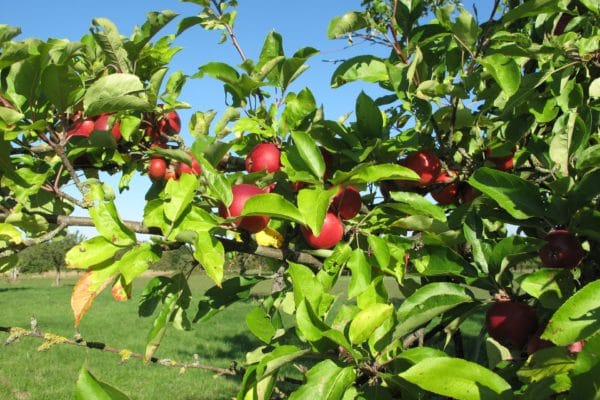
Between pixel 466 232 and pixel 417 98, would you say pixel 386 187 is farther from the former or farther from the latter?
pixel 466 232

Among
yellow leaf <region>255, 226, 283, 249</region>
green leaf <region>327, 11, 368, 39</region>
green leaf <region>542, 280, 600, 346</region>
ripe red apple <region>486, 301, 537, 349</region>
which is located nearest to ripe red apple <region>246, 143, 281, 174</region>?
yellow leaf <region>255, 226, 283, 249</region>

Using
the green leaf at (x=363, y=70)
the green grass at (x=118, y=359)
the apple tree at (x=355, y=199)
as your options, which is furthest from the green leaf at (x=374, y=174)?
the green grass at (x=118, y=359)

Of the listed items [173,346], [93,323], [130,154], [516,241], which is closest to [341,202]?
[516,241]

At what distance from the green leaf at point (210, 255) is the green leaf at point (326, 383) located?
0.22 meters

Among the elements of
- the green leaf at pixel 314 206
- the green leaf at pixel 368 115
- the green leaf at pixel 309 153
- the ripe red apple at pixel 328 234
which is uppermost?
the green leaf at pixel 368 115

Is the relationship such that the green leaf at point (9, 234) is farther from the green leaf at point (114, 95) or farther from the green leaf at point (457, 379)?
the green leaf at point (457, 379)

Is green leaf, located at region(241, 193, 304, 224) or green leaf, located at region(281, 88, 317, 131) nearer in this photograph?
green leaf, located at region(241, 193, 304, 224)

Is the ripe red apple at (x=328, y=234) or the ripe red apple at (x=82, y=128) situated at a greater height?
the ripe red apple at (x=82, y=128)

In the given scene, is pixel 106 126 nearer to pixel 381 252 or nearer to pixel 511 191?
pixel 381 252

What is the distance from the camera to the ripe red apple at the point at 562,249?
1081 millimetres

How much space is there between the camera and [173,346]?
1049 centimetres

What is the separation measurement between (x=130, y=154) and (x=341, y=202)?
2.18 feet

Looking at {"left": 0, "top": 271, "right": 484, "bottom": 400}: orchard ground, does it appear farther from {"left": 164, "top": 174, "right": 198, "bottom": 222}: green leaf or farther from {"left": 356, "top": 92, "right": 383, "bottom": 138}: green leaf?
{"left": 164, "top": 174, "right": 198, "bottom": 222}: green leaf

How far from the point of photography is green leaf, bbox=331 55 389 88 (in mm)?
1358
